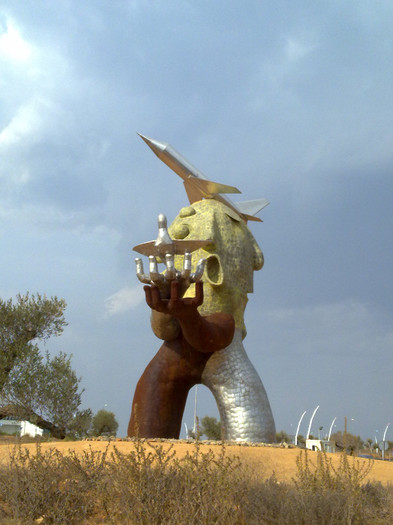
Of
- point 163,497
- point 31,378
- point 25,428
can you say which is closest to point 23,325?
point 31,378

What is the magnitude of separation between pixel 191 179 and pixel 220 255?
1948mm

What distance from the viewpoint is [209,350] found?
30.2 feet

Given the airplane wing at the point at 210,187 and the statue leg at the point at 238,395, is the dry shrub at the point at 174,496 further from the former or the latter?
the airplane wing at the point at 210,187

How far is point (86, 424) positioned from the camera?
18656 millimetres

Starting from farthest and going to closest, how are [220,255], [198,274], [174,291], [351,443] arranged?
[351,443], [220,255], [198,274], [174,291]

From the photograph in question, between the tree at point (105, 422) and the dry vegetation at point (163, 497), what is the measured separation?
2637 centimetres

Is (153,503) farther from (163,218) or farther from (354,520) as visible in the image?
(163,218)

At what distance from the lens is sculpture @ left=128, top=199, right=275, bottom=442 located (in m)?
9.14

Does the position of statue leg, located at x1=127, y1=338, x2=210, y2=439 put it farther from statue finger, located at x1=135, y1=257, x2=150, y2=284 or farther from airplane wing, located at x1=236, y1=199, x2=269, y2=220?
airplane wing, located at x1=236, y1=199, x2=269, y2=220

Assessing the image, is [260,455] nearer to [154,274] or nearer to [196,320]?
[196,320]

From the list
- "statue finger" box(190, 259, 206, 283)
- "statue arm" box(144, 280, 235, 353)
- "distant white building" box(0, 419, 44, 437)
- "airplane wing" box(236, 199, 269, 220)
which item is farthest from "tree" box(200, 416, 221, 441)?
"statue finger" box(190, 259, 206, 283)

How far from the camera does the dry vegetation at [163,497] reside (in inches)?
157

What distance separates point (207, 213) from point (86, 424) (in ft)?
37.9

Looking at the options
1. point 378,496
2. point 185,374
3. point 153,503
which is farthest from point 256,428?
point 153,503
